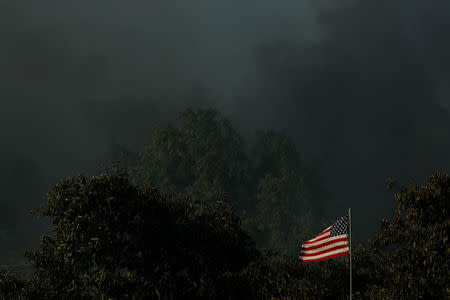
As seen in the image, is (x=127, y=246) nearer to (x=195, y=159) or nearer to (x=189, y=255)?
(x=189, y=255)

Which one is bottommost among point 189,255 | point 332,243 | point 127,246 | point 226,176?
point 332,243

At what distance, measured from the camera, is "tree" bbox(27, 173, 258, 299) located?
31.3 meters

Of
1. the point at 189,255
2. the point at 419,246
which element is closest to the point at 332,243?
the point at 419,246

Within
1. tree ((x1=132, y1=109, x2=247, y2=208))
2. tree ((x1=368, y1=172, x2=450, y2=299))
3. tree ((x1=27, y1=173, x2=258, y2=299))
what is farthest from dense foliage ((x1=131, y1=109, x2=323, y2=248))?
tree ((x1=368, y1=172, x2=450, y2=299))

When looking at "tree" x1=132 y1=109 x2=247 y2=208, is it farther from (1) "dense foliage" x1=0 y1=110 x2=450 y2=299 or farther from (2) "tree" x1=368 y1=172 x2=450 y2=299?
(2) "tree" x1=368 y1=172 x2=450 y2=299

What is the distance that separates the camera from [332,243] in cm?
2488

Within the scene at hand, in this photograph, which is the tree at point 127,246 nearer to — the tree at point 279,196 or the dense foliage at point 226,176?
the dense foliage at point 226,176

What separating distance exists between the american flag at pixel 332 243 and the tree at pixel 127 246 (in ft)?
28.0

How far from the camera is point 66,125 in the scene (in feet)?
587

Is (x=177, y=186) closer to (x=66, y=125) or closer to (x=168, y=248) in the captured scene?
(x=66, y=125)

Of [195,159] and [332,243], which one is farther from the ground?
[195,159]

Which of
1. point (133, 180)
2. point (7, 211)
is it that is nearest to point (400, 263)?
point (133, 180)

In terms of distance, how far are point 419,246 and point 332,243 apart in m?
5.74

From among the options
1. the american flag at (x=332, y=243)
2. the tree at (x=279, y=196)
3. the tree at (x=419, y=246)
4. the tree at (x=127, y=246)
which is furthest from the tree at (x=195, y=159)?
the american flag at (x=332, y=243)
